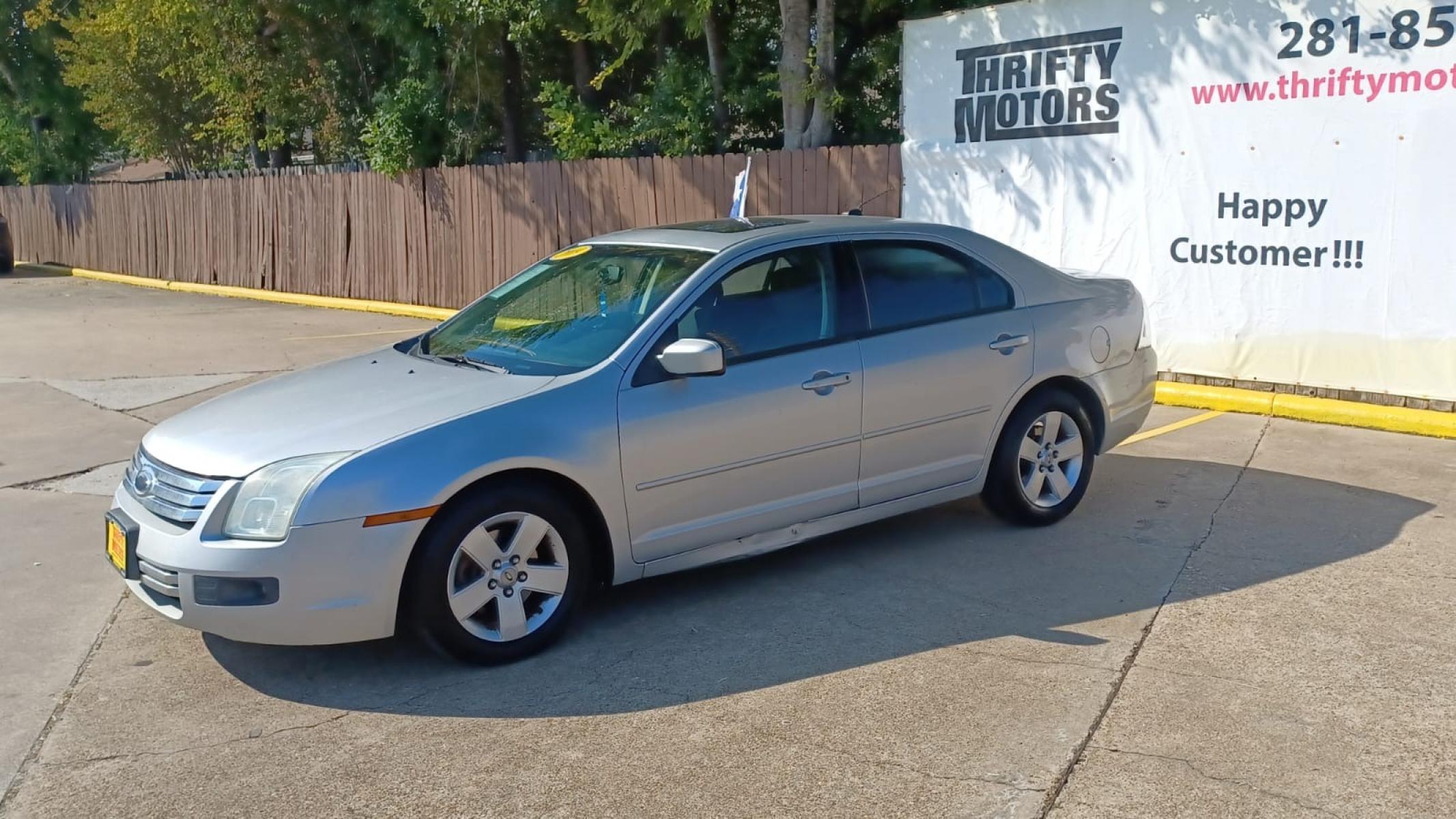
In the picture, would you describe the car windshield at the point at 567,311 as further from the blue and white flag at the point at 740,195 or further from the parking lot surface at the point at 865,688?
the blue and white flag at the point at 740,195

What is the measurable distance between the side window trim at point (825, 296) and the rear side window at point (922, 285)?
0.07 meters

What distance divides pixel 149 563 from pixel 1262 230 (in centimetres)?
812

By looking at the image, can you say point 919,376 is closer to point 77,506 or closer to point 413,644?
point 413,644

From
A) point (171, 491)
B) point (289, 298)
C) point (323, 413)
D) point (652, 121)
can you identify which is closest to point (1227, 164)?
point (652, 121)

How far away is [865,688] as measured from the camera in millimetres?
4680

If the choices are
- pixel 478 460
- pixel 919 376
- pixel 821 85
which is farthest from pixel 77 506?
pixel 821 85

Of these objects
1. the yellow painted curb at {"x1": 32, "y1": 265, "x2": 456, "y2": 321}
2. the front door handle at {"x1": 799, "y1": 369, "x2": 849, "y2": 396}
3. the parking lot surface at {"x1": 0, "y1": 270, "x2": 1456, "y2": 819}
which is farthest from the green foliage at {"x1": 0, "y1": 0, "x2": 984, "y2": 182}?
the parking lot surface at {"x1": 0, "y1": 270, "x2": 1456, "y2": 819}

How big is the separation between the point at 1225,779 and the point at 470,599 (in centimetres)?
263

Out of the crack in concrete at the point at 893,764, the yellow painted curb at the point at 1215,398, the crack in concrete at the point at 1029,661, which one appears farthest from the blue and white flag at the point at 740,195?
the crack in concrete at the point at 893,764

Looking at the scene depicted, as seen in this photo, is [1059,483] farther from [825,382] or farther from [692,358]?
[692,358]

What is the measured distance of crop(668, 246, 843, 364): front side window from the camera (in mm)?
5488

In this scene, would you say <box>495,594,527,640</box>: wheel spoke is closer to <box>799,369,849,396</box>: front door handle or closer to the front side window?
the front side window

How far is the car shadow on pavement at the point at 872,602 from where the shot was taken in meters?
4.77

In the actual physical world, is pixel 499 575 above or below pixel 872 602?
above
